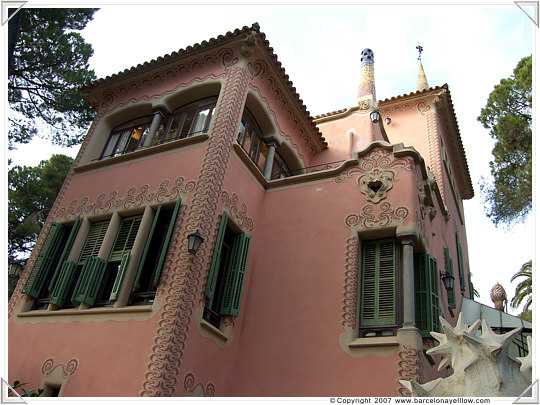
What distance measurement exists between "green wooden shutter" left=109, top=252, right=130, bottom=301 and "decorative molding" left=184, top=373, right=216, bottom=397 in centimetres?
179

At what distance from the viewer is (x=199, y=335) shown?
7.11 m

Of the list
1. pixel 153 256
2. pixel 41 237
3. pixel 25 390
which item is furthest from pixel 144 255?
pixel 41 237

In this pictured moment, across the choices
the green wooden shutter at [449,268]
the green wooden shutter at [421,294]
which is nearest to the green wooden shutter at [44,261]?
the green wooden shutter at [421,294]

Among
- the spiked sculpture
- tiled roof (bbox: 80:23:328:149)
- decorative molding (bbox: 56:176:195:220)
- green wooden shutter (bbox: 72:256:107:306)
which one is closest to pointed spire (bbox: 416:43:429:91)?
tiled roof (bbox: 80:23:328:149)

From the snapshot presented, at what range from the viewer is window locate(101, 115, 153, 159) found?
10.9 meters

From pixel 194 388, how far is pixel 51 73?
373 inches

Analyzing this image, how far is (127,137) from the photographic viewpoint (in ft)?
36.6

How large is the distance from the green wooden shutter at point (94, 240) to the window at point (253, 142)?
Result: 327 cm

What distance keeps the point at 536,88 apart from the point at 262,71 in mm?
7246

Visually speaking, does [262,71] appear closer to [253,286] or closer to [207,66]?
[207,66]

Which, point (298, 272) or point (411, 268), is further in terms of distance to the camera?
point (298, 272)

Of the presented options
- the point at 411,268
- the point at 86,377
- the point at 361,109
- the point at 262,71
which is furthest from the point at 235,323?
the point at 361,109

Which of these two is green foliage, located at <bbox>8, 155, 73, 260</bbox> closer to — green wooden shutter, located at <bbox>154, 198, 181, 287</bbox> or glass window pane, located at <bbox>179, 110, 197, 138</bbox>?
glass window pane, located at <bbox>179, 110, 197, 138</bbox>

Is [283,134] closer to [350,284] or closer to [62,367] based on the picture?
[350,284]
